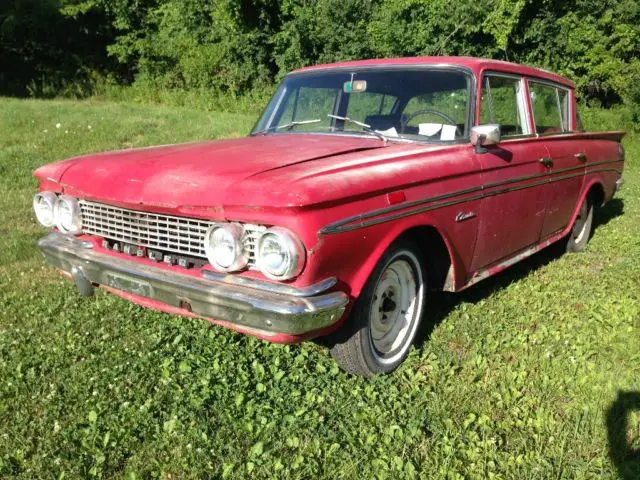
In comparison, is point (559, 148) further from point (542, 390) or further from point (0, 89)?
point (0, 89)

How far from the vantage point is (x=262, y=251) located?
2420mm

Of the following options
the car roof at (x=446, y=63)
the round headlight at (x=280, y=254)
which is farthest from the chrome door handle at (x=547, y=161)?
the round headlight at (x=280, y=254)

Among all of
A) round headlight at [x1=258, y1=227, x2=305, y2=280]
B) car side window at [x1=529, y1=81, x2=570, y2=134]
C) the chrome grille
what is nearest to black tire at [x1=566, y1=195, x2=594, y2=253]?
car side window at [x1=529, y1=81, x2=570, y2=134]

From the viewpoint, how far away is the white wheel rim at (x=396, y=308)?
9.93 ft

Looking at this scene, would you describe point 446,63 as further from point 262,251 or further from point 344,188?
point 262,251

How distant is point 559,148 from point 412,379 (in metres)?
2.50

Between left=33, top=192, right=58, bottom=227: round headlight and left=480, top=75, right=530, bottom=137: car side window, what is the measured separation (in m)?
2.69

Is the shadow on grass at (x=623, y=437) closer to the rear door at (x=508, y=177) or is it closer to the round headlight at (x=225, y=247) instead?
the rear door at (x=508, y=177)

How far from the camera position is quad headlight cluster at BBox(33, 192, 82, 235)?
3.16m

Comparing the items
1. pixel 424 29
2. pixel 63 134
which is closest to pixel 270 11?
pixel 424 29

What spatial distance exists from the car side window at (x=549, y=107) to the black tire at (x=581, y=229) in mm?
954

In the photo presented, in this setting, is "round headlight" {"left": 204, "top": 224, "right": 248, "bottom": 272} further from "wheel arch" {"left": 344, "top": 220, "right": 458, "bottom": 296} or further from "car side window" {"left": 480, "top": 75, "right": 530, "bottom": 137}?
"car side window" {"left": 480, "top": 75, "right": 530, "bottom": 137}

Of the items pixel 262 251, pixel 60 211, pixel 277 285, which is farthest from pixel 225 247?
pixel 60 211

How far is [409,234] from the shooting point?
3066 millimetres
